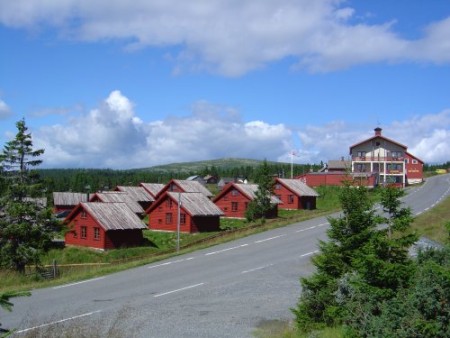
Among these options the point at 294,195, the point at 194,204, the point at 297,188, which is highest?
the point at 297,188

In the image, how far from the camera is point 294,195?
232ft

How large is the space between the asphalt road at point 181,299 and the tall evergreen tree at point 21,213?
986 cm

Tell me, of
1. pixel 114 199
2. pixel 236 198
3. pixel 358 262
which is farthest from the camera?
pixel 236 198

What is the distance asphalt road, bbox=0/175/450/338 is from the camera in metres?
14.0

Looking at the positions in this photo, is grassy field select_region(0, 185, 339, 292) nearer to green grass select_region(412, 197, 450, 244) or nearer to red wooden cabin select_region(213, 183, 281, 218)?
red wooden cabin select_region(213, 183, 281, 218)

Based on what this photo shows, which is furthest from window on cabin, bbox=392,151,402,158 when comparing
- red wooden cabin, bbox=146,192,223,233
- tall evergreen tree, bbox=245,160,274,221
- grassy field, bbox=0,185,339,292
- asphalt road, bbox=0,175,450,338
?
asphalt road, bbox=0,175,450,338

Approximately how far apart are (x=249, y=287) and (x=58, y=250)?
31258 millimetres

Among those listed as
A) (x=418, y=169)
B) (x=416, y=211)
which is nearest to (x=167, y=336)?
(x=416, y=211)

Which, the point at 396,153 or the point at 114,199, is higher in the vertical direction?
the point at 396,153

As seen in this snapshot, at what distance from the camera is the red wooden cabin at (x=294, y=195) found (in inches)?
2776

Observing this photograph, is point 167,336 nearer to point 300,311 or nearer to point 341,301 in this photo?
point 300,311

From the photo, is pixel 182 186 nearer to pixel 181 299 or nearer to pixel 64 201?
pixel 64 201

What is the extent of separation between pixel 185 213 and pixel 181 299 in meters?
36.7

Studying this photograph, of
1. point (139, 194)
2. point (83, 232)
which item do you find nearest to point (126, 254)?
point (83, 232)
